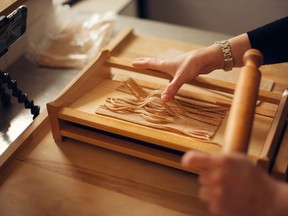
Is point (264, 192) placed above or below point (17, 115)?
above

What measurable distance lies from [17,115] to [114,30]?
0.43 meters

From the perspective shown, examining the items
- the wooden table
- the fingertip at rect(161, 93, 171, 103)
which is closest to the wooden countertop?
the wooden table

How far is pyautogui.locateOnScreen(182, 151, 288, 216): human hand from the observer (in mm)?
402

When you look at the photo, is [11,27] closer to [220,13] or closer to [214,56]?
[214,56]

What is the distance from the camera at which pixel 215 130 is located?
2.23ft

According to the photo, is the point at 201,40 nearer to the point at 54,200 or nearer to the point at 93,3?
the point at 93,3

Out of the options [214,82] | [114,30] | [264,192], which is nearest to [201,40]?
[114,30]

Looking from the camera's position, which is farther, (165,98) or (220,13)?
(220,13)

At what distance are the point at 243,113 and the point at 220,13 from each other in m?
1.24

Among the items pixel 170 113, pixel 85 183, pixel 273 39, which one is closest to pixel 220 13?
pixel 273 39

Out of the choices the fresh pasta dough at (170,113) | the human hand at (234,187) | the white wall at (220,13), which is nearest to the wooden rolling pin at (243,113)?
the human hand at (234,187)

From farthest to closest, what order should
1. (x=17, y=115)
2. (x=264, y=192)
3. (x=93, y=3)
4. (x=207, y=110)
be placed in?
(x=93, y=3) → (x=17, y=115) → (x=207, y=110) → (x=264, y=192)

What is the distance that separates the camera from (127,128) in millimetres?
661

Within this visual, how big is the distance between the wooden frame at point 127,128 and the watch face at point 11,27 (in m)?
0.14
